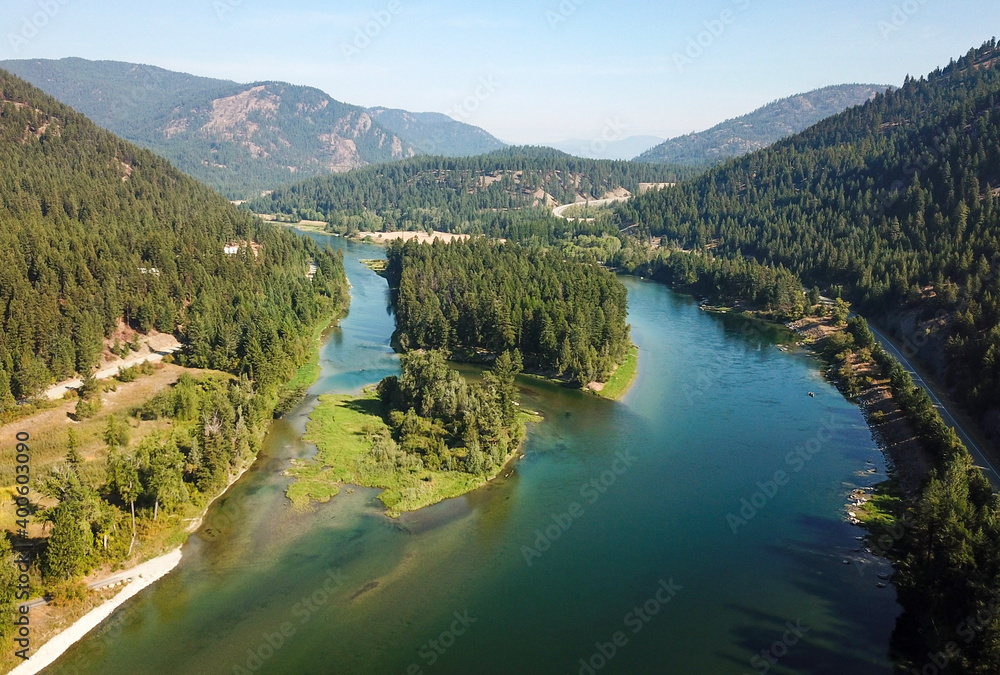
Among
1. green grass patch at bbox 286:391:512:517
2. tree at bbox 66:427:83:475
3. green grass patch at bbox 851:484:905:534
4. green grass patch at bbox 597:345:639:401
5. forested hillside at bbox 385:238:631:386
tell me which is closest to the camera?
tree at bbox 66:427:83:475

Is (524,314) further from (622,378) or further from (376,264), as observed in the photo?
(376,264)

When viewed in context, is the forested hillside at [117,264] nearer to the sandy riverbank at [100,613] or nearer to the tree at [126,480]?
the tree at [126,480]

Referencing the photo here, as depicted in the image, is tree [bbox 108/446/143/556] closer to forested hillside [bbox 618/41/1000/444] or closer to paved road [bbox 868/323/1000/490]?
paved road [bbox 868/323/1000/490]

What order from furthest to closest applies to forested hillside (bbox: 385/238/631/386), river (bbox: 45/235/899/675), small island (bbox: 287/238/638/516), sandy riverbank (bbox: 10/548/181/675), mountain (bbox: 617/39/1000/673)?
1. forested hillside (bbox: 385/238/631/386)
2. small island (bbox: 287/238/638/516)
3. mountain (bbox: 617/39/1000/673)
4. river (bbox: 45/235/899/675)
5. sandy riverbank (bbox: 10/548/181/675)

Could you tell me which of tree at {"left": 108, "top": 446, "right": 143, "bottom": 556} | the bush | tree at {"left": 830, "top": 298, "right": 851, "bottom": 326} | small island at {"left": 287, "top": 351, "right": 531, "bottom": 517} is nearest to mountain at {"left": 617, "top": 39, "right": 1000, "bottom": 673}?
tree at {"left": 830, "top": 298, "right": 851, "bottom": 326}

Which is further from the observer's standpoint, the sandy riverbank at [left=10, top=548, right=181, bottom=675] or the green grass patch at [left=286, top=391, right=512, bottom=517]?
the green grass patch at [left=286, top=391, right=512, bottom=517]

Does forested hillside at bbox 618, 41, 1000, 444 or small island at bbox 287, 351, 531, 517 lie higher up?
forested hillside at bbox 618, 41, 1000, 444

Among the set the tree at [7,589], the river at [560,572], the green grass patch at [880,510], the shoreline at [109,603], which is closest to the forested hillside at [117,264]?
the river at [560,572]
